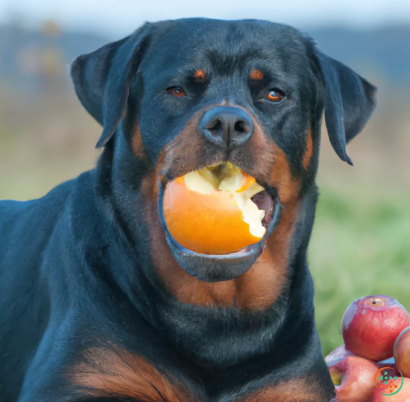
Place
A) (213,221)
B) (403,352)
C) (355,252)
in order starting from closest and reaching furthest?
(213,221) < (403,352) < (355,252)

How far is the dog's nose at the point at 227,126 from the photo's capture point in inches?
98.2

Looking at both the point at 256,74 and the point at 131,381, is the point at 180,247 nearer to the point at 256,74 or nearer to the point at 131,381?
the point at 131,381

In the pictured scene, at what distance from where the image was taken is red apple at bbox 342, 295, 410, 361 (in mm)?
3170

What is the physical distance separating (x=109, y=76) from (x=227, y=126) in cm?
77

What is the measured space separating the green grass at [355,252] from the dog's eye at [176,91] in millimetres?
1906

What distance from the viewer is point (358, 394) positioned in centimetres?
304

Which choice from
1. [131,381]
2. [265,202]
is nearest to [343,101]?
[265,202]

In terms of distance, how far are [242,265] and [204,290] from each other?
11.0 inches

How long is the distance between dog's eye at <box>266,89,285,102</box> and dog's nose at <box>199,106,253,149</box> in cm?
38

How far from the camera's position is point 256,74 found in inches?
114

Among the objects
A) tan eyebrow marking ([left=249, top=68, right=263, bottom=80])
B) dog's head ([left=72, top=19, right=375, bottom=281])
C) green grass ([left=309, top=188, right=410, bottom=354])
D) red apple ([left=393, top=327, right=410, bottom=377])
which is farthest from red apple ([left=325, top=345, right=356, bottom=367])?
tan eyebrow marking ([left=249, top=68, right=263, bottom=80])

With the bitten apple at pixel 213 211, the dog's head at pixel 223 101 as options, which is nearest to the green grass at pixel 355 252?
the dog's head at pixel 223 101

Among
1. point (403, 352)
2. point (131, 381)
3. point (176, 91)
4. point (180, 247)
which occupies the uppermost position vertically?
point (176, 91)

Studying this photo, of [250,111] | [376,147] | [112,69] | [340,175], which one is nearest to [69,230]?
[112,69]
